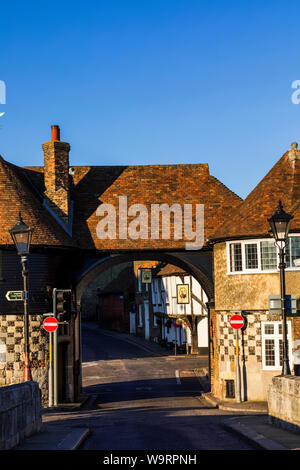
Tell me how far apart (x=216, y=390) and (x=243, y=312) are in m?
3.66

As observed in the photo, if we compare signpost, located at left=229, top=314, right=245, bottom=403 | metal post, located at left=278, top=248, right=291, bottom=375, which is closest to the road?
signpost, located at left=229, top=314, right=245, bottom=403

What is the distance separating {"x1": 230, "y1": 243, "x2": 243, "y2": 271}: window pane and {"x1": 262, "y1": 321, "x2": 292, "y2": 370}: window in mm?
2342

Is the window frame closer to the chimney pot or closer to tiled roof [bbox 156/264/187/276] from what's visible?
the chimney pot

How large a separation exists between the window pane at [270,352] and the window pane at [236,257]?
9.62 ft

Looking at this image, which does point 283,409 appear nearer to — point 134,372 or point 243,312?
point 243,312

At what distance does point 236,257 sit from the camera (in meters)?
25.6

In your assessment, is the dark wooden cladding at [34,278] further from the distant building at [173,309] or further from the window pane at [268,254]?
the distant building at [173,309]

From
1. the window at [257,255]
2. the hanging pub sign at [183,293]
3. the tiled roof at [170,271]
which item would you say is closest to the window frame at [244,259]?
the window at [257,255]

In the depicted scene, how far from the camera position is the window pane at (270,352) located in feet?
80.9

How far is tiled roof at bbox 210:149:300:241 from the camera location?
24.8 m

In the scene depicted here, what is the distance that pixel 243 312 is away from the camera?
2523cm

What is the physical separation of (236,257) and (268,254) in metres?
1.33

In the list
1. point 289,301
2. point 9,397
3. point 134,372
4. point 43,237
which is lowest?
point 134,372
